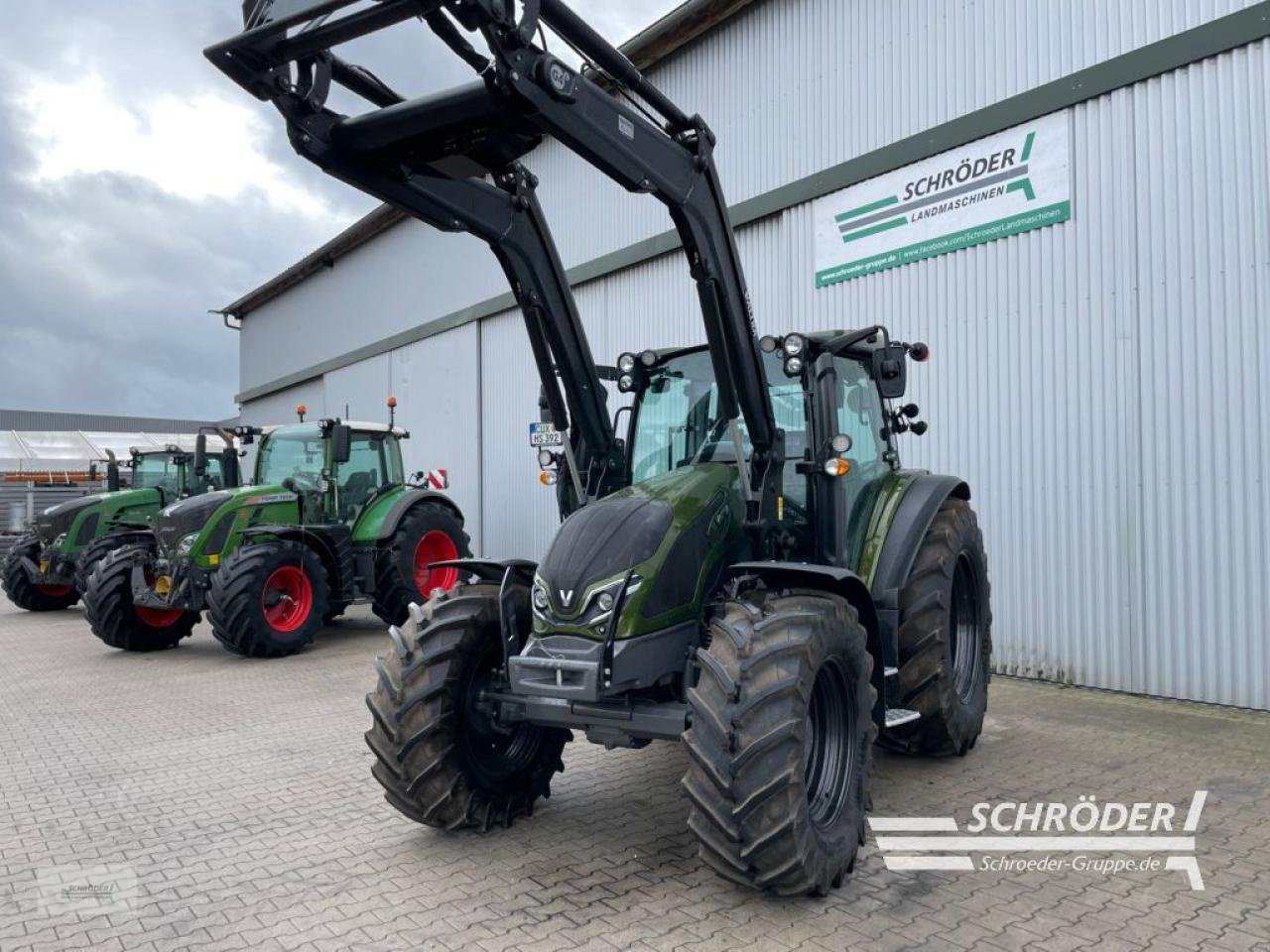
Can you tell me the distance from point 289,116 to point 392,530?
7518 mm

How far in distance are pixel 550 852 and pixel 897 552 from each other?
240 centimetres

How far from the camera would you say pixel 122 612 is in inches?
405

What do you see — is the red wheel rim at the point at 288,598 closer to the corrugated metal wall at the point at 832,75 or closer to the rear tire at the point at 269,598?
the rear tire at the point at 269,598

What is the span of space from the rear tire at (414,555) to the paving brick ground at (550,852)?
3.64 m

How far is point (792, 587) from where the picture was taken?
4.16 meters

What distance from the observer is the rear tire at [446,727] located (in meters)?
4.25

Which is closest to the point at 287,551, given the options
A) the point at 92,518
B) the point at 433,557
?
the point at 433,557

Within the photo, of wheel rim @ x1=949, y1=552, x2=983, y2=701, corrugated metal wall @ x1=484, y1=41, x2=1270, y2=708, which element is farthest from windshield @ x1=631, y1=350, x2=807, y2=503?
corrugated metal wall @ x1=484, y1=41, x2=1270, y2=708

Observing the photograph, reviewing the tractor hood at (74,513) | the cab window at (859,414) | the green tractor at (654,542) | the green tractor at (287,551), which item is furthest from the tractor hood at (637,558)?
the tractor hood at (74,513)

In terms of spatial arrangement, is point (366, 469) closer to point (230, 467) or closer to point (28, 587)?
point (230, 467)

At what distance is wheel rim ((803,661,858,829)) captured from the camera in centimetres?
394

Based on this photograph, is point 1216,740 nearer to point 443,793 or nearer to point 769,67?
point 443,793

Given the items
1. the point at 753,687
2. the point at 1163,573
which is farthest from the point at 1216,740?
the point at 753,687

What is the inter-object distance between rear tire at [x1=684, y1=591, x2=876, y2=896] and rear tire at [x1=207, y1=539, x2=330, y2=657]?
689 centimetres
